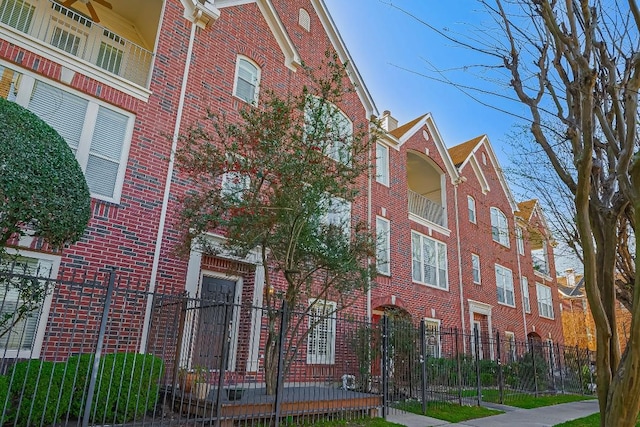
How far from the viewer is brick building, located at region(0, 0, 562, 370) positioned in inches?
313

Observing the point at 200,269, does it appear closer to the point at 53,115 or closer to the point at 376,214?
the point at 53,115

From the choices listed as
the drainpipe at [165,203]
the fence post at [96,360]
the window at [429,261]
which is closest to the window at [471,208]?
the window at [429,261]

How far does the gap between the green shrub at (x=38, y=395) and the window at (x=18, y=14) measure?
7394 millimetres

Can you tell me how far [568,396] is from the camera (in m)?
14.1

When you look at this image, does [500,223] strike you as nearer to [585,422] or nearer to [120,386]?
[585,422]

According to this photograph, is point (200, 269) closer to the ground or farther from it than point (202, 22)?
closer to the ground

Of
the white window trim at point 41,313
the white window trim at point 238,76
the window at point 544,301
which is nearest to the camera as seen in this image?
the white window trim at point 41,313

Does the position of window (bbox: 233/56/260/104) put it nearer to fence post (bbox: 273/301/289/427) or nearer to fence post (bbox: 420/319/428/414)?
fence post (bbox: 273/301/289/427)

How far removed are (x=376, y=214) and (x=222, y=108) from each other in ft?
21.0

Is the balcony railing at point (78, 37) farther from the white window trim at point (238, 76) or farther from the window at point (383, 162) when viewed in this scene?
the window at point (383, 162)

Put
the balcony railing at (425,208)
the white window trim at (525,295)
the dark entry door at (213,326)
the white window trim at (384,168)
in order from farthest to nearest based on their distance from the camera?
the white window trim at (525,295) → the balcony railing at (425,208) → the white window trim at (384,168) → the dark entry door at (213,326)

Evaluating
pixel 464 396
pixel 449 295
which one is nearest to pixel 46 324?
pixel 464 396

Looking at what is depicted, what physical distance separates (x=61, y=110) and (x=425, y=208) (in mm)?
13466

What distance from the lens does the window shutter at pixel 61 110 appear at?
799 centimetres
